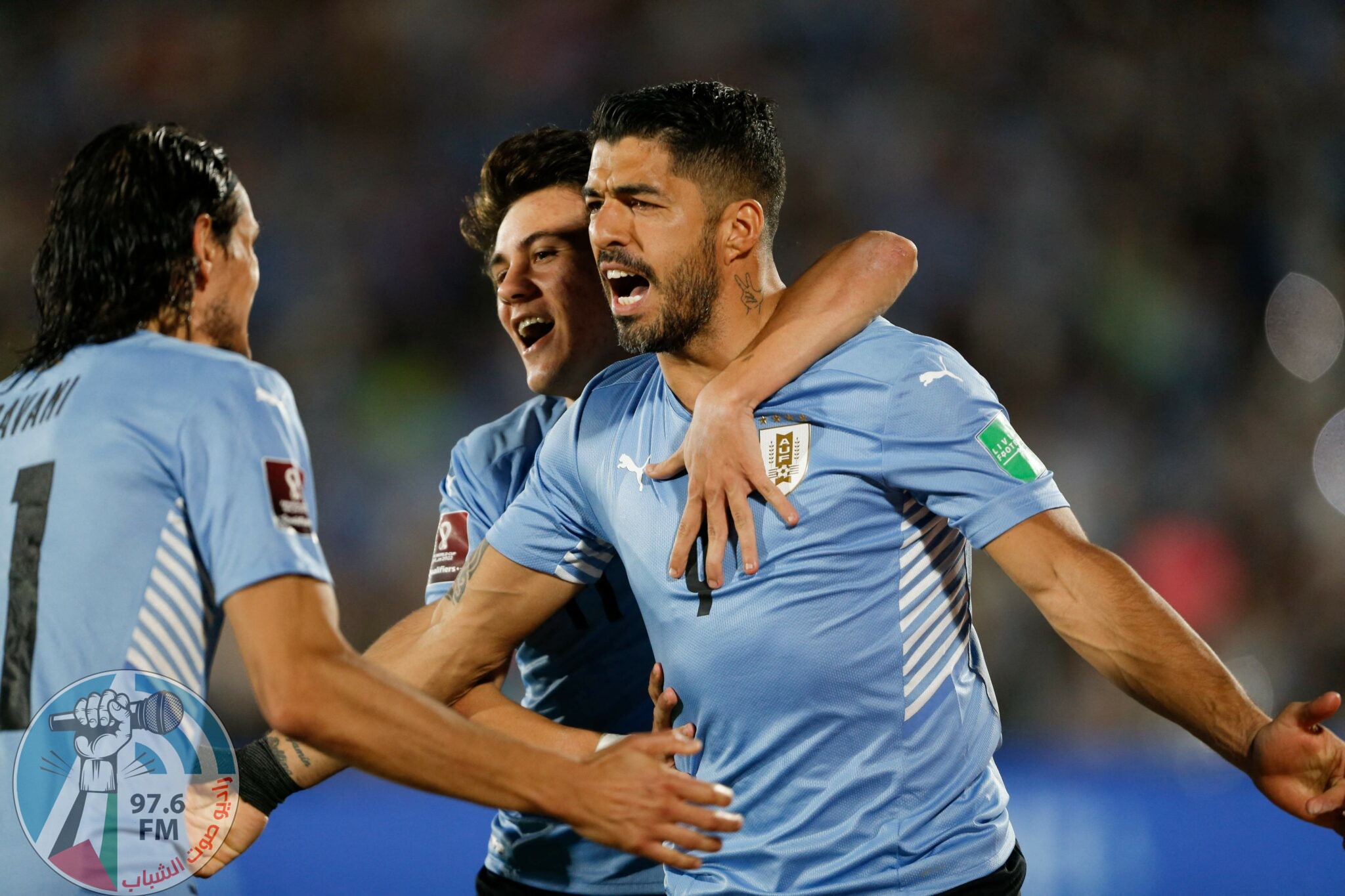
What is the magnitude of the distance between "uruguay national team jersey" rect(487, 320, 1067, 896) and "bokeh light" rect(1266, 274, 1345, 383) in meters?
6.51

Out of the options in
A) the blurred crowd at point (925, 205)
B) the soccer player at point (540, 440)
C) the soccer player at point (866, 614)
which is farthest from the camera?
the blurred crowd at point (925, 205)

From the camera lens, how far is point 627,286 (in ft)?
10.1

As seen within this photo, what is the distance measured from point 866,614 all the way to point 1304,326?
23.1 feet

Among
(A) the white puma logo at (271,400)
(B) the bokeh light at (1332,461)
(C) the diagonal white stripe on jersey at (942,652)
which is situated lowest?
(B) the bokeh light at (1332,461)

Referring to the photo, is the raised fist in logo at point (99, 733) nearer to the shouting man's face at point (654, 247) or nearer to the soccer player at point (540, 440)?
the soccer player at point (540, 440)

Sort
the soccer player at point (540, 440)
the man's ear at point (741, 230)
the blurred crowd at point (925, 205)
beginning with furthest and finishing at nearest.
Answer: the blurred crowd at point (925, 205) < the man's ear at point (741, 230) < the soccer player at point (540, 440)

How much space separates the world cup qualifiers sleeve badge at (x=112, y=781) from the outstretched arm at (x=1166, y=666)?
64.3 inches

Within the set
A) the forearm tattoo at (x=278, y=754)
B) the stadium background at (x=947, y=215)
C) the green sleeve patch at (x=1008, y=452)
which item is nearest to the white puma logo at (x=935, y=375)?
the green sleeve patch at (x=1008, y=452)

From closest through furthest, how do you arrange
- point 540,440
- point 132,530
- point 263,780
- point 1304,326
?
point 132,530 → point 263,780 → point 540,440 → point 1304,326

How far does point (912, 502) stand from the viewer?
264cm

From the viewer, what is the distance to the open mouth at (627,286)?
297cm

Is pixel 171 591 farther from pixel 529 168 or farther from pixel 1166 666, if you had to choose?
pixel 529 168

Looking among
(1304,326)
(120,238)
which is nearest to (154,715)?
(120,238)

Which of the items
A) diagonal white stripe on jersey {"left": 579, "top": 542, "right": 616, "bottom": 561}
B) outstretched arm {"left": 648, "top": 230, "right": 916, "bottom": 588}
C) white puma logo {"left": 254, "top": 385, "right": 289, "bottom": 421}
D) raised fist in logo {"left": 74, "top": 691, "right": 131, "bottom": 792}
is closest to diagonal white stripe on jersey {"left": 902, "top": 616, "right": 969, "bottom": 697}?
outstretched arm {"left": 648, "top": 230, "right": 916, "bottom": 588}
